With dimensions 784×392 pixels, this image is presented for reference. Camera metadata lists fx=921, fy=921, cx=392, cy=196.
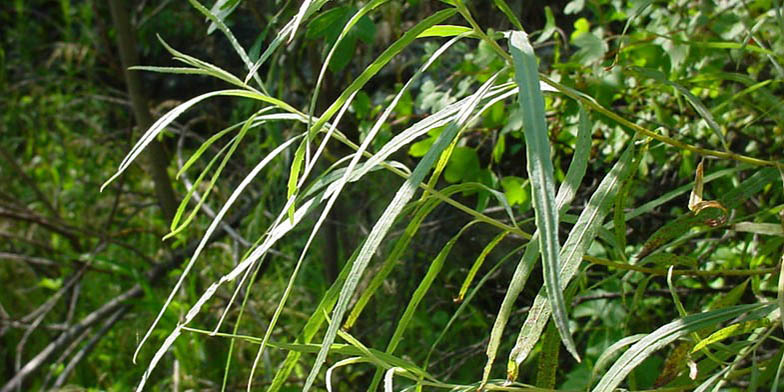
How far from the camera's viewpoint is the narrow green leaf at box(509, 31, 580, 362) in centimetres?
41

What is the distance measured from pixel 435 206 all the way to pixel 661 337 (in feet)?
0.89

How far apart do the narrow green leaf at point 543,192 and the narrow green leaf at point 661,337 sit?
0.60 ft

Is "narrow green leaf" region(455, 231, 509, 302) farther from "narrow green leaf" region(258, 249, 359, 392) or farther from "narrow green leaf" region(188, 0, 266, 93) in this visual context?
"narrow green leaf" region(188, 0, 266, 93)

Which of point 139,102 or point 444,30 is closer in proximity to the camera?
point 444,30

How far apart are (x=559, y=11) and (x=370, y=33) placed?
0.85m

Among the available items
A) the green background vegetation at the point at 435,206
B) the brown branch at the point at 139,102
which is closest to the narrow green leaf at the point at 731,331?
the green background vegetation at the point at 435,206

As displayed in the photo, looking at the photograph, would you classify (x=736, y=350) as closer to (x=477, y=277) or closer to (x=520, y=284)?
(x=520, y=284)

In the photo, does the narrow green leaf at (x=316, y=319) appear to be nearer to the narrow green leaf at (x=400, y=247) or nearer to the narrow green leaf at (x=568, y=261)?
the narrow green leaf at (x=400, y=247)

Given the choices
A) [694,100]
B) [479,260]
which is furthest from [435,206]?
[694,100]

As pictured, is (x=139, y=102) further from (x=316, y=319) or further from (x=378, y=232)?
(x=378, y=232)

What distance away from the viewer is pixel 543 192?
0.42m

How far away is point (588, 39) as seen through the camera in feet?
3.89

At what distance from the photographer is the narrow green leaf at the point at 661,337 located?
0.60m

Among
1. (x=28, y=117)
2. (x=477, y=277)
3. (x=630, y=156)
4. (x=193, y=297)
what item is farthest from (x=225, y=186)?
(x=630, y=156)
